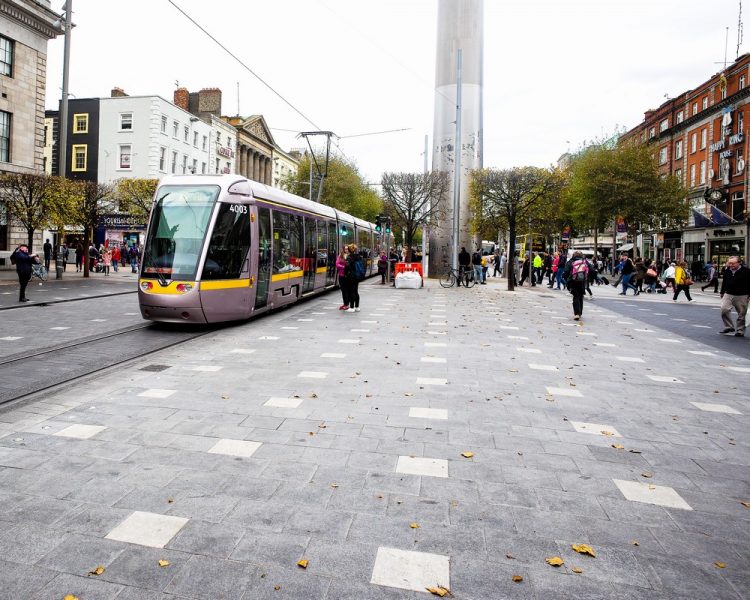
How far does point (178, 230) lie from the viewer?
11320 mm

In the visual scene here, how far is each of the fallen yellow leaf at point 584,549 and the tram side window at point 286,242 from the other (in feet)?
37.4

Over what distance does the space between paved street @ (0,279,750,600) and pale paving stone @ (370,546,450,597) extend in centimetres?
1

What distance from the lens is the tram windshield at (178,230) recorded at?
11070 mm

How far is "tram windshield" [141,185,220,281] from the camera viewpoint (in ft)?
36.3

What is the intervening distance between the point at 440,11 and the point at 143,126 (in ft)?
79.2

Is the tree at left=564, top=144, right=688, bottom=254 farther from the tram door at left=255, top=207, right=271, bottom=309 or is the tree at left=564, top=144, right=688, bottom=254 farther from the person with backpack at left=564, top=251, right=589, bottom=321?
the tram door at left=255, top=207, right=271, bottom=309

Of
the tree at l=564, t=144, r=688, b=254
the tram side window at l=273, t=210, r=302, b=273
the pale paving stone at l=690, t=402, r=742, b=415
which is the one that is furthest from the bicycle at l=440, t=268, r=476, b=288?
the pale paving stone at l=690, t=402, r=742, b=415

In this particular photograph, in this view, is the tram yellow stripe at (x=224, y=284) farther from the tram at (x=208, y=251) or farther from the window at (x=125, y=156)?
the window at (x=125, y=156)

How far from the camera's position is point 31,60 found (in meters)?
29.0

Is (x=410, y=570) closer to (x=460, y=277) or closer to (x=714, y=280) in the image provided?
(x=714, y=280)

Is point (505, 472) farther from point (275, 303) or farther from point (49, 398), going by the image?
point (275, 303)

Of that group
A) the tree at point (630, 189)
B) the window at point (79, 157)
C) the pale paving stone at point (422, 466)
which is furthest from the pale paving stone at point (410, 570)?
the window at point (79, 157)

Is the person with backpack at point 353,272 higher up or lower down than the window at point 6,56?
lower down

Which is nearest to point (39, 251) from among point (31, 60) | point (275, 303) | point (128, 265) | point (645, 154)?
point (31, 60)
